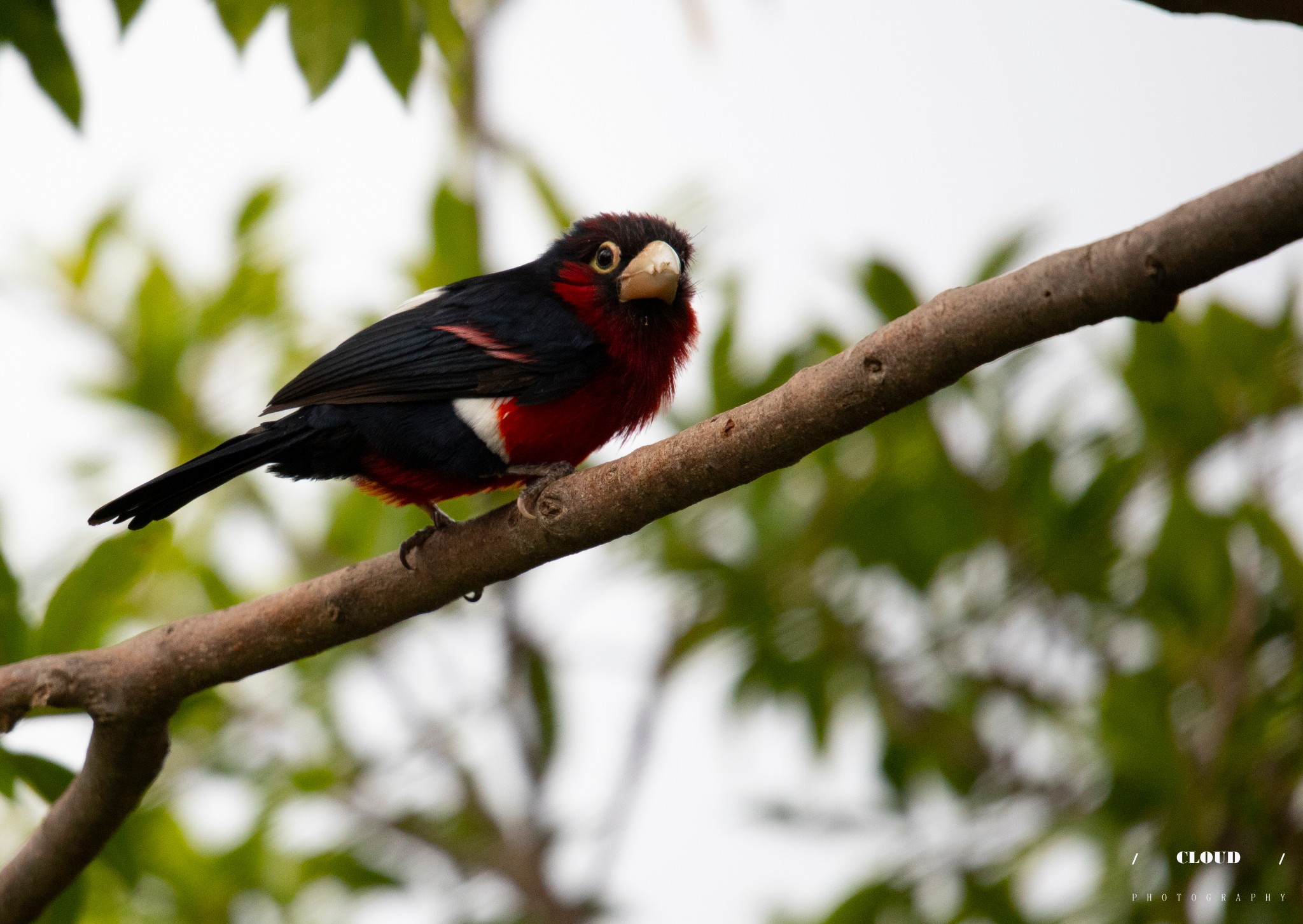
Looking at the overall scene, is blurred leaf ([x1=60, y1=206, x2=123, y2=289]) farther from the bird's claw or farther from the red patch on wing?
the bird's claw

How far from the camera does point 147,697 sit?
229 cm

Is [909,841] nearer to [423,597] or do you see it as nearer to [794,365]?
[794,365]

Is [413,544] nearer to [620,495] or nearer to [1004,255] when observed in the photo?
[620,495]

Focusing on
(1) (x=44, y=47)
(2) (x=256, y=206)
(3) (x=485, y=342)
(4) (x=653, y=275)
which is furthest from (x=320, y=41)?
(2) (x=256, y=206)

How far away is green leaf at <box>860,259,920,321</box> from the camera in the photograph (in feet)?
10.2

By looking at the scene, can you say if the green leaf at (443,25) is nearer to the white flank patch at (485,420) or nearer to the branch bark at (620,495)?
the white flank patch at (485,420)

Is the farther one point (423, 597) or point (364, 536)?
point (364, 536)

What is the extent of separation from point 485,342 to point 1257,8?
165 centimetres

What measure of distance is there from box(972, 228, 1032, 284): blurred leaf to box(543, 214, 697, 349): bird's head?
90 centimetres

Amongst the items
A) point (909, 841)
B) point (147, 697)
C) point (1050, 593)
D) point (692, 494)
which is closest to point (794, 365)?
point (1050, 593)

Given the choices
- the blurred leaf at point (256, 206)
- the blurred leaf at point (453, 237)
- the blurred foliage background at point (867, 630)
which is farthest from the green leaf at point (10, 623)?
the blurred leaf at point (256, 206)

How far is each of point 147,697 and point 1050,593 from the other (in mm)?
2371

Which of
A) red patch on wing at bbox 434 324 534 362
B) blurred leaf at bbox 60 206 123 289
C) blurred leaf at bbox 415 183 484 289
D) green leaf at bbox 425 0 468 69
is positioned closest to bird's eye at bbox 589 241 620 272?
red patch on wing at bbox 434 324 534 362

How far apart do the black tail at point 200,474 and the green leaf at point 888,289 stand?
4.57ft
